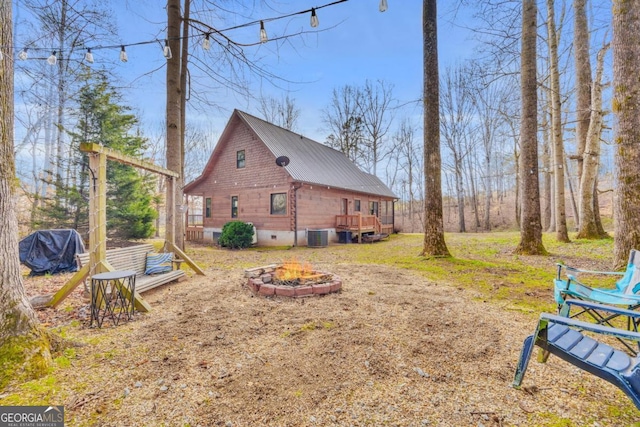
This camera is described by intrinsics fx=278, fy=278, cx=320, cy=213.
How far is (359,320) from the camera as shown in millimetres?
3672

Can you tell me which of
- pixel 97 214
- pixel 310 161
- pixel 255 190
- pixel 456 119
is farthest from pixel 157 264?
pixel 456 119

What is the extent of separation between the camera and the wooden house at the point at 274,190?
13.8m

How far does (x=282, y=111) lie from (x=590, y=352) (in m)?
27.6

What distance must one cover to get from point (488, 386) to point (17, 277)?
433 centimetres

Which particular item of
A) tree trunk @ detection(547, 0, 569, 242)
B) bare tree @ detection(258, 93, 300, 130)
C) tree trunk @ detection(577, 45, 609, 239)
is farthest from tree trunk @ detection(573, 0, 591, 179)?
bare tree @ detection(258, 93, 300, 130)

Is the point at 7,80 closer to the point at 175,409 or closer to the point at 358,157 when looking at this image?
the point at 175,409

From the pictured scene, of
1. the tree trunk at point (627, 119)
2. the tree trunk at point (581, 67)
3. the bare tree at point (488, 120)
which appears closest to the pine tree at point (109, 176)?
the tree trunk at point (627, 119)

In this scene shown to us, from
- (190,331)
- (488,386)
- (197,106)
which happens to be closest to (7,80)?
(190,331)

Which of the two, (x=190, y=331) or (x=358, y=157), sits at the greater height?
(x=358, y=157)

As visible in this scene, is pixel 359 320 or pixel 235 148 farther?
pixel 235 148

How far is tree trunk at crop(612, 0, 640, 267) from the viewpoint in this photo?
201 inches

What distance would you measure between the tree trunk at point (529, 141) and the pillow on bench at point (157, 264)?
938cm

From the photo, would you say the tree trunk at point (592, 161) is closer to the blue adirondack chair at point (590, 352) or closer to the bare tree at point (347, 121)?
the blue adirondack chair at point (590, 352)

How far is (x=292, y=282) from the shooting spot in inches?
203
